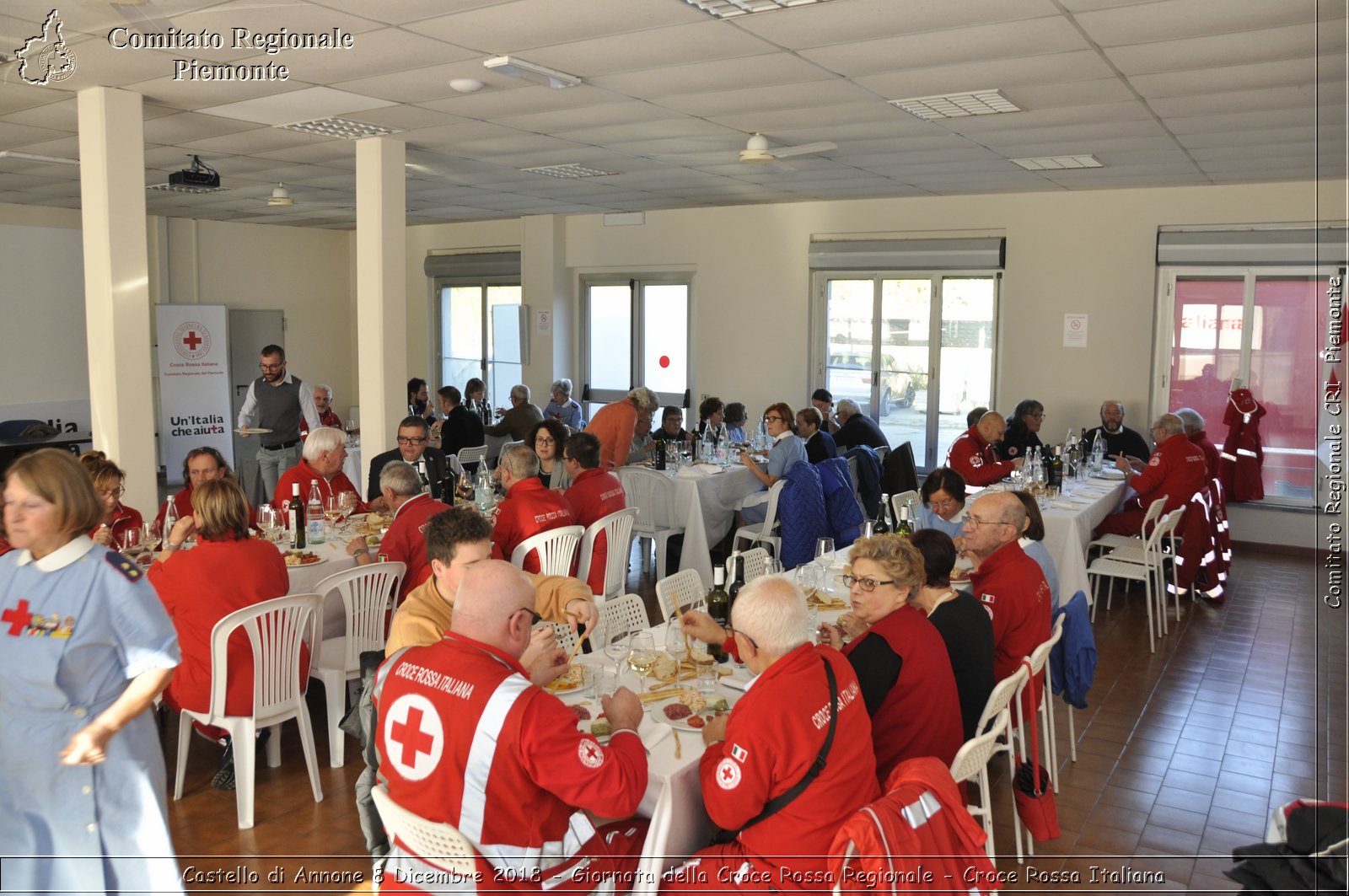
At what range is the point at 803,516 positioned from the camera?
655cm

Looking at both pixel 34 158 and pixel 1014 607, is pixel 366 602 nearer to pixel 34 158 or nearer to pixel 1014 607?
pixel 1014 607

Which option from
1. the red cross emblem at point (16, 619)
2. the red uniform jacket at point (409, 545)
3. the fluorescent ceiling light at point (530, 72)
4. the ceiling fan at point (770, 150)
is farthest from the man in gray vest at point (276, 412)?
the red cross emblem at point (16, 619)

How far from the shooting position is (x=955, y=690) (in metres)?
3.02

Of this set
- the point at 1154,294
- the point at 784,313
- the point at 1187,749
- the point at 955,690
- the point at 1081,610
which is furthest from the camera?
the point at 784,313

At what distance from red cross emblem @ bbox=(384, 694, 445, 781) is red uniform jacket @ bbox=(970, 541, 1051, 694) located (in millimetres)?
2259

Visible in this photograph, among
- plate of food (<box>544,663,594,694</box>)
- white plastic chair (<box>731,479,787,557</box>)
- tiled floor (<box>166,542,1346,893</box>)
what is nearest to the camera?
plate of food (<box>544,663,594,694</box>)

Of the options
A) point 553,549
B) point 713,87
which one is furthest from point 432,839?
point 713,87

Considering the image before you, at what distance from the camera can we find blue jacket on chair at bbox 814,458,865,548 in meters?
6.68

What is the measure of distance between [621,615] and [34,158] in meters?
7.03

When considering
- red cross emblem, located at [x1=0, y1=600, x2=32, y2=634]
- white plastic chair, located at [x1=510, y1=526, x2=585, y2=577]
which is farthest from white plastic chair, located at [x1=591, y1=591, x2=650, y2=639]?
red cross emblem, located at [x1=0, y1=600, x2=32, y2=634]

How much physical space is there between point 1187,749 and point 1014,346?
578 cm

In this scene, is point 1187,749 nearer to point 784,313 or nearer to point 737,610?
point 737,610

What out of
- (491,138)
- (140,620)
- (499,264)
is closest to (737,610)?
(140,620)

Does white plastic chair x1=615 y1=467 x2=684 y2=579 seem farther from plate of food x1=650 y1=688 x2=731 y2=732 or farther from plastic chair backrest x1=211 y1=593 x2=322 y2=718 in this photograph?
plate of food x1=650 y1=688 x2=731 y2=732
